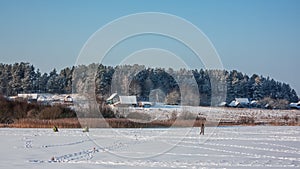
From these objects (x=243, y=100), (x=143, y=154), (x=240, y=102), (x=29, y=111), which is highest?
(x=243, y=100)

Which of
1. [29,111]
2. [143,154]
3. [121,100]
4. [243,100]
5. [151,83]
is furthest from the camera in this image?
[243,100]

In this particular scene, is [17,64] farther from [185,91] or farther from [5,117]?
[185,91]

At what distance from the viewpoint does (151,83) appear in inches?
1046

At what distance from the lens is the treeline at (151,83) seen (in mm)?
23516

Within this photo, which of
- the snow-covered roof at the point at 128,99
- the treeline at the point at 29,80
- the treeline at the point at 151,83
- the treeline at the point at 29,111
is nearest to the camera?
the treeline at the point at 151,83

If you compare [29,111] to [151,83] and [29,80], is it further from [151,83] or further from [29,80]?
[29,80]

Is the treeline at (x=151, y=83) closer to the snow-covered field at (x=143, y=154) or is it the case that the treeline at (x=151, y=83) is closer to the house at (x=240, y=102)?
the house at (x=240, y=102)

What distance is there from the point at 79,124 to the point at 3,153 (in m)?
17.5

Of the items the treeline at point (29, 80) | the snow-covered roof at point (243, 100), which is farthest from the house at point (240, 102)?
the treeline at point (29, 80)

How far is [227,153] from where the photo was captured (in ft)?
54.0

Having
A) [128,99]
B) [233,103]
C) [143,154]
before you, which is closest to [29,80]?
[233,103]

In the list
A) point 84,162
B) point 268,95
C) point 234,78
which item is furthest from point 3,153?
point 268,95

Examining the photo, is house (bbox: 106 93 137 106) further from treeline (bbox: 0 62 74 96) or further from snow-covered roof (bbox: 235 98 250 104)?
snow-covered roof (bbox: 235 98 250 104)

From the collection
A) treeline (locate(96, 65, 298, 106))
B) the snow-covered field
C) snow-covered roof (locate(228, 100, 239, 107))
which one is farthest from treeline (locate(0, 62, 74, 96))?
the snow-covered field
